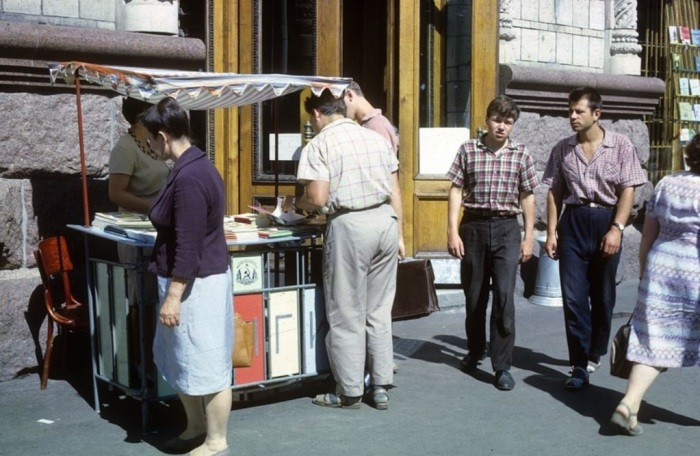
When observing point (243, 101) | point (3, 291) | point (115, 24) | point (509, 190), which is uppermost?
point (115, 24)

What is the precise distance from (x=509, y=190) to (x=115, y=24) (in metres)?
2.90

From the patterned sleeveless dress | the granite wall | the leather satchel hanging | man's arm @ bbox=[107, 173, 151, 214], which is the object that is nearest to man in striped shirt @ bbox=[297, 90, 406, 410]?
the leather satchel hanging

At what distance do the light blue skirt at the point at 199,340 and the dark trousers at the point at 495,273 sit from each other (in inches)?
83.1

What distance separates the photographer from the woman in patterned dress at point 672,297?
5531 mm

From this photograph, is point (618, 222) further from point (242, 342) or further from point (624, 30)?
point (624, 30)

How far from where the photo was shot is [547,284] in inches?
373

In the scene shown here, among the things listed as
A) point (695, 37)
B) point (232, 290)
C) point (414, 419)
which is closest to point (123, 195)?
point (232, 290)

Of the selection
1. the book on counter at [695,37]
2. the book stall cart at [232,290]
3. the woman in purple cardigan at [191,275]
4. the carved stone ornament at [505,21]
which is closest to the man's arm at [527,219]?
the book stall cart at [232,290]

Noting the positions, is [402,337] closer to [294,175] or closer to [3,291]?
[294,175]

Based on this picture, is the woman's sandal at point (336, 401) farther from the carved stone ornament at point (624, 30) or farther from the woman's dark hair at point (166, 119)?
the carved stone ornament at point (624, 30)

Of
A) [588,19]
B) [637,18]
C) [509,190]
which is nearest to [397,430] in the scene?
[509,190]

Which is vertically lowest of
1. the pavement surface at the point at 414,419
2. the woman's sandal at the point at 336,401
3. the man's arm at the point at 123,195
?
the pavement surface at the point at 414,419

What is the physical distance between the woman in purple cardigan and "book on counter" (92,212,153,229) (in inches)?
33.9

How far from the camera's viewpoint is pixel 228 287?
5094mm
